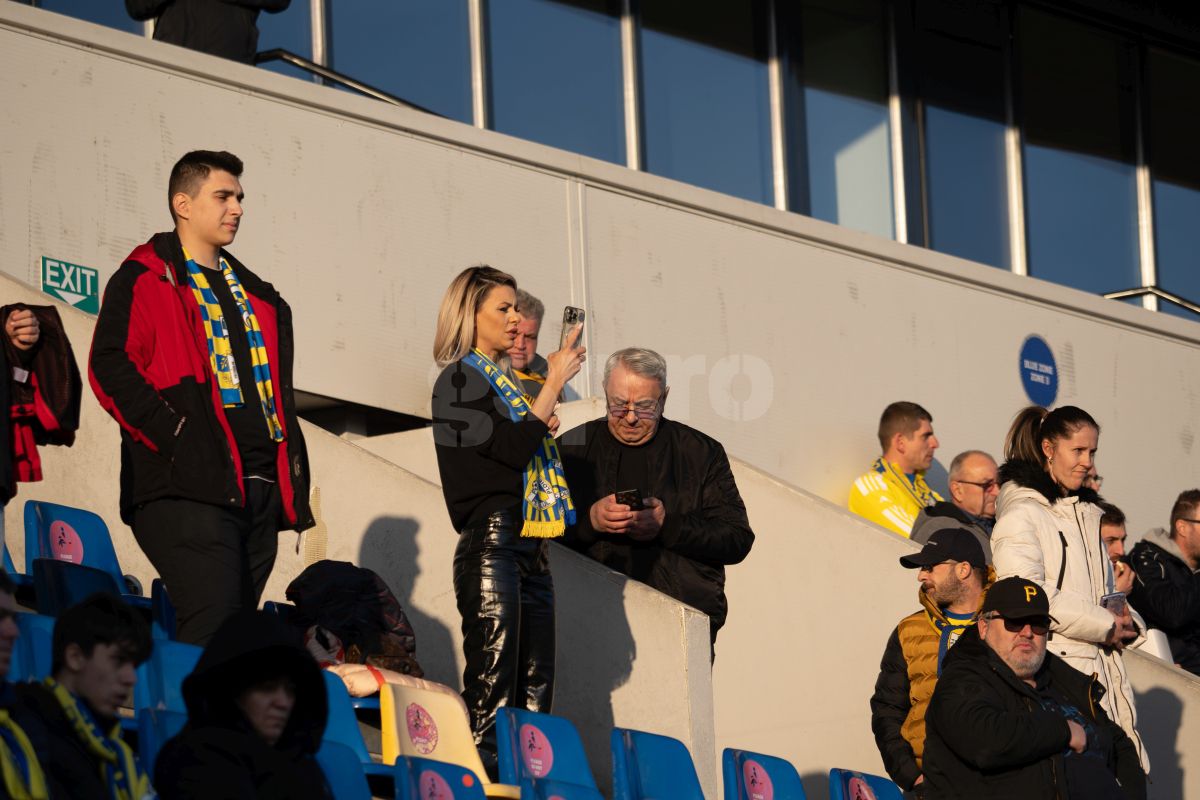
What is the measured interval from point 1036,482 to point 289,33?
5625mm

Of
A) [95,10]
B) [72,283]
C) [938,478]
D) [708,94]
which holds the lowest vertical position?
[938,478]

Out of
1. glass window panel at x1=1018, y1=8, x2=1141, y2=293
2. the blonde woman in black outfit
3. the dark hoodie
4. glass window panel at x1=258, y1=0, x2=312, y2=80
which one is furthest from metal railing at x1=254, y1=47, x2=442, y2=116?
the dark hoodie

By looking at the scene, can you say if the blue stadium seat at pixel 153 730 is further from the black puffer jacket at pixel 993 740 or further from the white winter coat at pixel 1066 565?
the white winter coat at pixel 1066 565

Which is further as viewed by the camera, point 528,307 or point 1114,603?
point 528,307

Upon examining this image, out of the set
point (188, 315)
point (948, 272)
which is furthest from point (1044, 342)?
point (188, 315)

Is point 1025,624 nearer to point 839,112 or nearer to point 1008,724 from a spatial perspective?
point 1008,724

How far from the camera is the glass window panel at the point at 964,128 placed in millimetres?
14461

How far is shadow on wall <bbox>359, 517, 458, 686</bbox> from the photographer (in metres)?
7.46

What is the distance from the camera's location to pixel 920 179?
14.3 metres

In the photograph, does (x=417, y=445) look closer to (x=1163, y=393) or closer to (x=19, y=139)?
(x=19, y=139)

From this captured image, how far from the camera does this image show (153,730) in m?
4.65

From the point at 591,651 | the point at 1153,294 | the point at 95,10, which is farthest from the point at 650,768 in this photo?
the point at 1153,294

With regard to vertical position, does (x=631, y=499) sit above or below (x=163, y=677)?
above

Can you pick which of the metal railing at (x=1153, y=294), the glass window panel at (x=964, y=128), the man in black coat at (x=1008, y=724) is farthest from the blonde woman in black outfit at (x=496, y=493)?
the metal railing at (x=1153, y=294)
